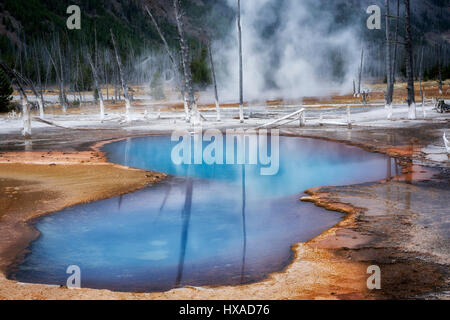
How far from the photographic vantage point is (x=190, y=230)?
821cm

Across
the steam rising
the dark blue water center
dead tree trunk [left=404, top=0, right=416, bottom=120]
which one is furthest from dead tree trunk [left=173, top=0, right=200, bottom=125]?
the steam rising

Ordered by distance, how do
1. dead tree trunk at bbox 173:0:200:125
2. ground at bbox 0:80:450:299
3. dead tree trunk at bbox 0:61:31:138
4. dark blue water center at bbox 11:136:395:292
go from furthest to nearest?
dead tree trunk at bbox 173:0:200:125 → dead tree trunk at bbox 0:61:31:138 → dark blue water center at bbox 11:136:395:292 → ground at bbox 0:80:450:299

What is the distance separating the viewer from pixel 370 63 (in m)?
156

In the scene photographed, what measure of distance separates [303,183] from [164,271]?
6351mm

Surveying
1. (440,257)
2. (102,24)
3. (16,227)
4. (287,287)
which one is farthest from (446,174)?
Answer: (102,24)

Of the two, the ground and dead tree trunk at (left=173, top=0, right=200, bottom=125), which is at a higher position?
dead tree trunk at (left=173, top=0, right=200, bottom=125)

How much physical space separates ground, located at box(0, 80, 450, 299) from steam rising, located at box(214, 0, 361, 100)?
203ft

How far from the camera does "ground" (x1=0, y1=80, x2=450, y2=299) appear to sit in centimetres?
524

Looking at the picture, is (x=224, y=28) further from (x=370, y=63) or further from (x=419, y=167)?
(x=419, y=167)

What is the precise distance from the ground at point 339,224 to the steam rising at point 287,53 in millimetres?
61972

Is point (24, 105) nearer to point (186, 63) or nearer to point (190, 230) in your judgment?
point (186, 63)

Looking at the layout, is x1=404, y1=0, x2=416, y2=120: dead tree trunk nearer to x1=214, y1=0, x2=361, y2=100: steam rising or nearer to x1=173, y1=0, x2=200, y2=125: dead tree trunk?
x1=173, y1=0, x2=200, y2=125: dead tree trunk

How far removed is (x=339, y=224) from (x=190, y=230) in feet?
8.18

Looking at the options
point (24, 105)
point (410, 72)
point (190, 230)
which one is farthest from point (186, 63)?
point (190, 230)
